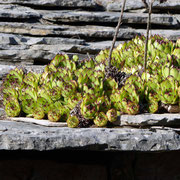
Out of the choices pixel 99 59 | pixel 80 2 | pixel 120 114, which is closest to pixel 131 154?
pixel 120 114

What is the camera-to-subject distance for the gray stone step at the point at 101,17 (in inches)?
224

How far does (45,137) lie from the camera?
108 inches

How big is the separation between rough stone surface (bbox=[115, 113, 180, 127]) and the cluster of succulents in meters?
0.10

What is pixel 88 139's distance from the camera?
9.14 ft

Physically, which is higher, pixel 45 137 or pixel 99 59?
pixel 99 59

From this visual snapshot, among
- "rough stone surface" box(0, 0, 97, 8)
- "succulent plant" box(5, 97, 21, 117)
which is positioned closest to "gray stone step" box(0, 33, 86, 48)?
"rough stone surface" box(0, 0, 97, 8)

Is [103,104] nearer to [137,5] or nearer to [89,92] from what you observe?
[89,92]

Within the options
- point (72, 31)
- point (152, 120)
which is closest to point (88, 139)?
point (152, 120)

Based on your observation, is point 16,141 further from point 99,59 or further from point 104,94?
point 99,59

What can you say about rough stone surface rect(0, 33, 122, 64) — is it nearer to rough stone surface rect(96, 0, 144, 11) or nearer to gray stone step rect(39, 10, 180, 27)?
gray stone step rect(39, 10, 180, 27)

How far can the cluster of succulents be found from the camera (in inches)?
129

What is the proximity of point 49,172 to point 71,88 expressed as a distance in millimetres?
892

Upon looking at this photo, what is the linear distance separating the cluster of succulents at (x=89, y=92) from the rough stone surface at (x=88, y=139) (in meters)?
0.34

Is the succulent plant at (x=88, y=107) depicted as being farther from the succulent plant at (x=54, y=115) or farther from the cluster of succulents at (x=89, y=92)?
the succulent plant at (x=54, y=115)
